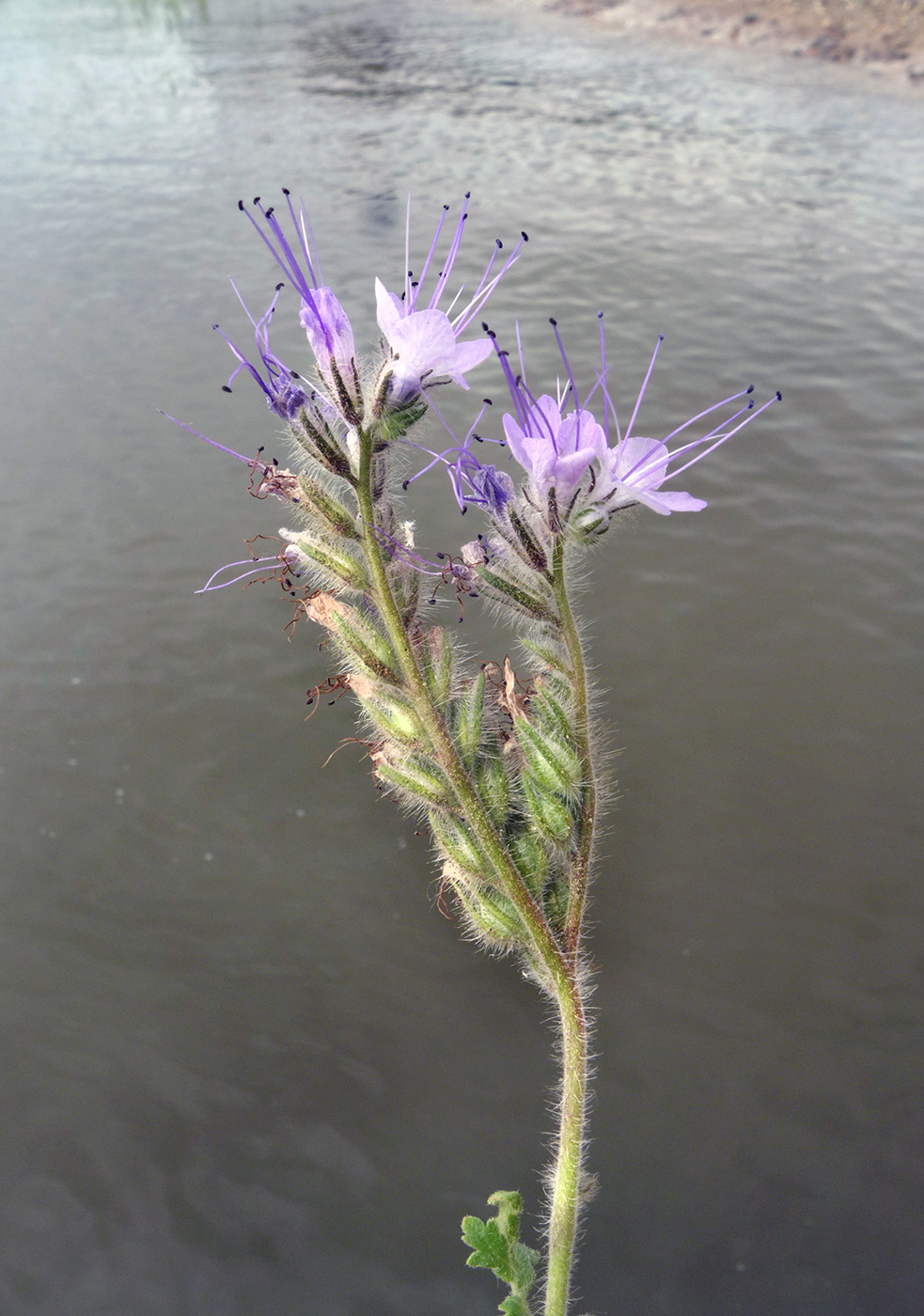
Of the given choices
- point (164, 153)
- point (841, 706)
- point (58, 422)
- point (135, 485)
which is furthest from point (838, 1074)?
point (164, 153)

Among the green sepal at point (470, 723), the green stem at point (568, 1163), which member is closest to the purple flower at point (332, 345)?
the green sepal at point (470, 723)

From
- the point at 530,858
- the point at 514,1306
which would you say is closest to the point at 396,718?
the point at 530,858

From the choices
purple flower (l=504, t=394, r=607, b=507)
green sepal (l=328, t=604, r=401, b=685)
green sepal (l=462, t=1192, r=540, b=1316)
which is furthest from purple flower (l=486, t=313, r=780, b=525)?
green sepal (l=462, t=1192, r=540, b=1316)

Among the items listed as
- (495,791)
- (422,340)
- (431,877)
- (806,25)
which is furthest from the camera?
(806,25)

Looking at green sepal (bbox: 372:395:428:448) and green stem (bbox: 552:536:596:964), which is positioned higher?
green sepal (bbox: 372:395:428:448)

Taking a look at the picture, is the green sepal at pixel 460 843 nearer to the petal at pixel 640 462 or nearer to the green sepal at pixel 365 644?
the green sepal at pixel 365 644

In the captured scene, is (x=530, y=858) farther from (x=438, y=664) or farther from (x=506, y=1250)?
(x=506, y=1250)

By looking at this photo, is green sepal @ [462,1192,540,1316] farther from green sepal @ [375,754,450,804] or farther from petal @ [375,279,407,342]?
petal @ [375,279,407,342]
